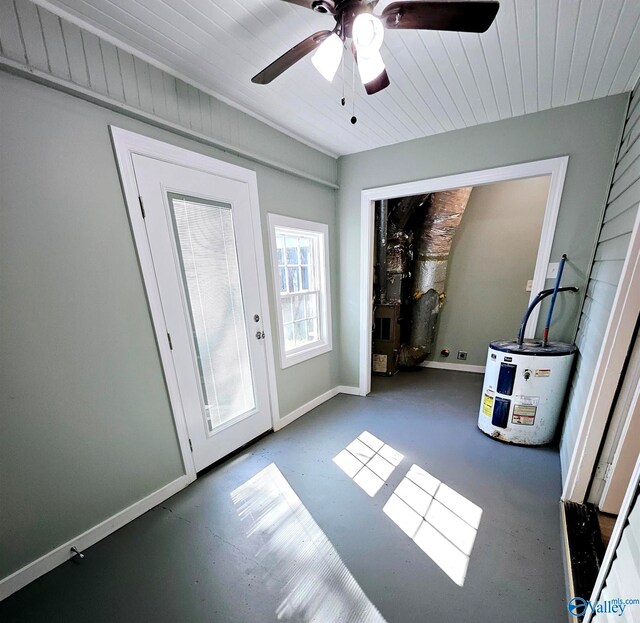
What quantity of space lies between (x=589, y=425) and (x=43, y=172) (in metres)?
2.95

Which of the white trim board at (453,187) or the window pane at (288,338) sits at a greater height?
the white trim board at (453,187)

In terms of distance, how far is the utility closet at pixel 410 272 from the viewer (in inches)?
121

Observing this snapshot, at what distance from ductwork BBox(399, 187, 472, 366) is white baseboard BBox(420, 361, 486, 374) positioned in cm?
23

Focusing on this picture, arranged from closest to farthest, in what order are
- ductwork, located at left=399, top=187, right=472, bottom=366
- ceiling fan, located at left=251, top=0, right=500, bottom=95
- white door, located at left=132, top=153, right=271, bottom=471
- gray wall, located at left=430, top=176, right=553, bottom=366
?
ceiling fan, located at left=251, top=0, right=500, bottom=95 → white door, located at left=132, top=153, right=271, bottom=471 → ductwork, located at left=399, top=187, right=472, bottom=366 → gray wall, located at left=430, top=176, right=553, bottom=366

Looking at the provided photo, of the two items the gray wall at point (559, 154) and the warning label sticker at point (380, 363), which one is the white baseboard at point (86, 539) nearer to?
the warning label sticker at point (380, 363)

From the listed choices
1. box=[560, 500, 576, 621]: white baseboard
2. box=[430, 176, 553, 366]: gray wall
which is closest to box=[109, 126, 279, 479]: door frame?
box=[560, 500, 576, 621]: white baseboard

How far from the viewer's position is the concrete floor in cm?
110

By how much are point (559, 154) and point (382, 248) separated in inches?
65.9

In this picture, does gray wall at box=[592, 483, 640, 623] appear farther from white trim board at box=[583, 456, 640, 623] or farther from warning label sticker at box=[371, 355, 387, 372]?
warning label sticker at box=[371, 355, 387, 372]

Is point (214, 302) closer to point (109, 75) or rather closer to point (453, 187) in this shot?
point (109, 75)

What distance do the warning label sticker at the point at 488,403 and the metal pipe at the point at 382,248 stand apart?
1604mm

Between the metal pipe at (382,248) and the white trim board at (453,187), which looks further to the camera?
the metal pipe at (382,248)

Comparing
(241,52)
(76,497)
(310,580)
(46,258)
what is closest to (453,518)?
(310,580)

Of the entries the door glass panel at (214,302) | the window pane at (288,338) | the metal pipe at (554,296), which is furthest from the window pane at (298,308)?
the metal pipe at (554,296)
